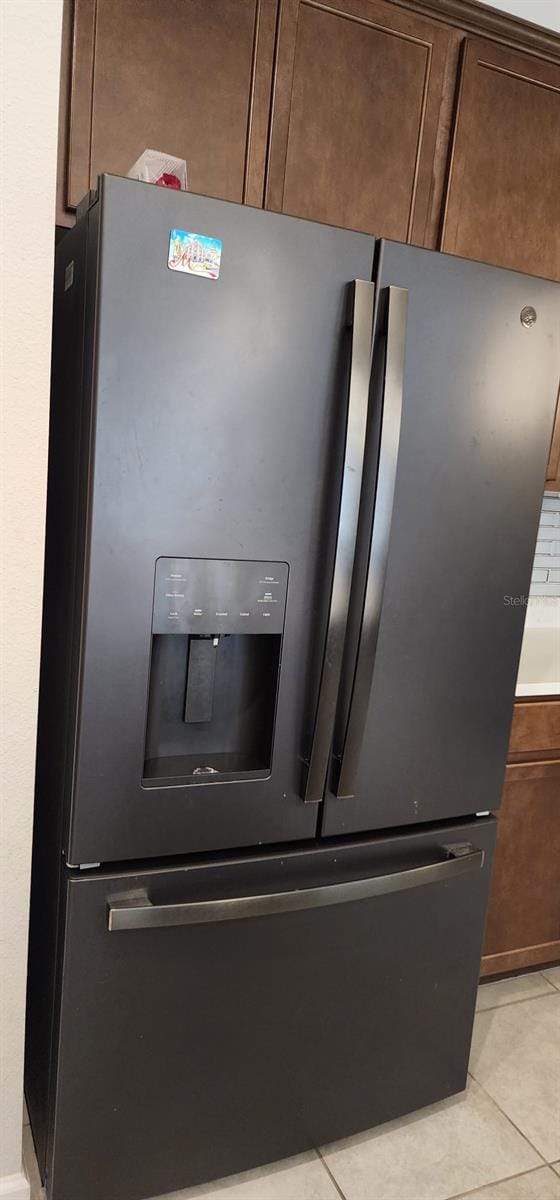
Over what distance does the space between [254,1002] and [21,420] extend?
103 cm

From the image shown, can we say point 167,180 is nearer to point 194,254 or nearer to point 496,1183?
point 194,254

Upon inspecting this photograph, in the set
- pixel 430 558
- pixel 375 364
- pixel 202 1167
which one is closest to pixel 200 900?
pixel 202 1167

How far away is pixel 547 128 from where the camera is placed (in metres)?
2.01

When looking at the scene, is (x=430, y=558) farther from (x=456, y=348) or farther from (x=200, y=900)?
(x=200, y=900)

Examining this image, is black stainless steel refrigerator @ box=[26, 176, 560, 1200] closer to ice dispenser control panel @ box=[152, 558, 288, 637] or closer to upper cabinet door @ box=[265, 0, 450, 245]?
ice dispenser control panel @ box=[152, 558, 288, 637]

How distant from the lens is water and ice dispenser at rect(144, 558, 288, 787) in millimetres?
1269

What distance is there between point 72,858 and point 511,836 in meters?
1.21

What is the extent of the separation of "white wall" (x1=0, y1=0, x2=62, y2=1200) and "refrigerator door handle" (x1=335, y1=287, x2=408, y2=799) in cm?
Result: 51

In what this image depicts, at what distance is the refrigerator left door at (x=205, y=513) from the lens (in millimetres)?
1173

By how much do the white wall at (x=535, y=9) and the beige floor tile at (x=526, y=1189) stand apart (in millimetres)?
2425

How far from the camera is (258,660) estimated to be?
4.66 ft

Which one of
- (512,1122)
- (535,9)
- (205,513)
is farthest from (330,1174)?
(535,9)

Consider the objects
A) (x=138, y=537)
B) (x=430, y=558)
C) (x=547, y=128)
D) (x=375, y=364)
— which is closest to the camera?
(x=138, y=537)

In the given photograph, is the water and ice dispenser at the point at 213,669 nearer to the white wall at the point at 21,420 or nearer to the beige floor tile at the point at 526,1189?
the white wall at the point at 21,420
